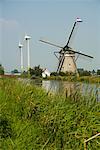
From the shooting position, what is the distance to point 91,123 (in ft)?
13.8

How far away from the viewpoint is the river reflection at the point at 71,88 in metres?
4.76

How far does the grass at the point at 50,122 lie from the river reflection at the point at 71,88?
0.08m

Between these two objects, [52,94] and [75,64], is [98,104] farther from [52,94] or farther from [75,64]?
[75,64]

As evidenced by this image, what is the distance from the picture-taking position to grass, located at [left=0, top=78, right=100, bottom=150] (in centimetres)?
401

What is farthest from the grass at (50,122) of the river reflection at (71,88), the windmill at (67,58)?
the windmill at (67,58)

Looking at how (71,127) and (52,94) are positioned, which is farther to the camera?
(52,94)

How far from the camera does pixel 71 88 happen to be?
210 inches

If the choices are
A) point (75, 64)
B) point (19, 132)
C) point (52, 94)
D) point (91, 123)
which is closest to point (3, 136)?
point (19, 132)

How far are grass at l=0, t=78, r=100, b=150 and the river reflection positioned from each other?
8cm

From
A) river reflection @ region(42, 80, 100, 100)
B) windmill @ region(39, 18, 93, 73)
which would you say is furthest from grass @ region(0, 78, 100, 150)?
windmill @ region(39, 18, 93, 73)

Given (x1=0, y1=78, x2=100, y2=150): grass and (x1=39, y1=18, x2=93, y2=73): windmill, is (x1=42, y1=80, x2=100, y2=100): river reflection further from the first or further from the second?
(x1=39, y1=18, x2=93, y2=73): windmill

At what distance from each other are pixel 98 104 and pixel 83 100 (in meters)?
0.33

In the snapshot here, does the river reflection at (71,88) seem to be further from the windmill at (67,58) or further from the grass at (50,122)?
the windmill at (67,58)

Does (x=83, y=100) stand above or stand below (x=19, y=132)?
above
